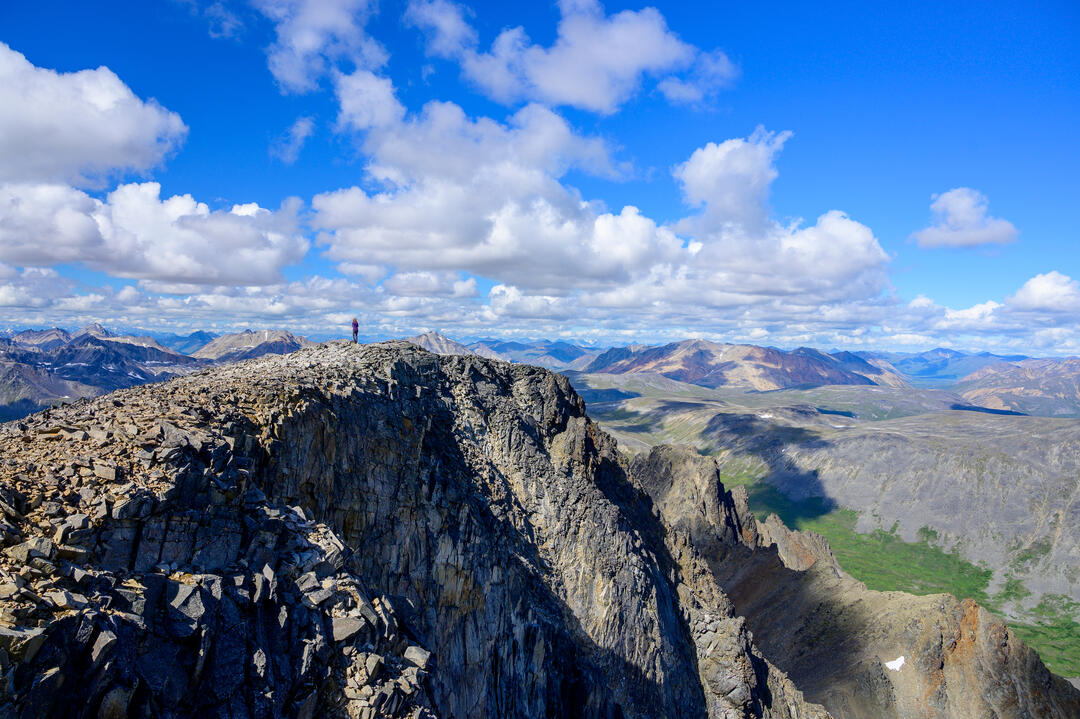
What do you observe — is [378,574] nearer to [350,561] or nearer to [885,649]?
[350,561]

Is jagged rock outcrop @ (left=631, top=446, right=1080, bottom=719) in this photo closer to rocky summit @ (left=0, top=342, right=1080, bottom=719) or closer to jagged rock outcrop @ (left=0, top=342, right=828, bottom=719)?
rocky summit @ (left=0, top=342, right=1080, bottom=719)

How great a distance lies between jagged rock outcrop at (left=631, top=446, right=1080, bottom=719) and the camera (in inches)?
3206

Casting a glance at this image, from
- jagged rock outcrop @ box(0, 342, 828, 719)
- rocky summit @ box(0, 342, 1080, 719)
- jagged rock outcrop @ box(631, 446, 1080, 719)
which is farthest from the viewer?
jagged rock outcrop @ box(631, 446, 1080, 719)

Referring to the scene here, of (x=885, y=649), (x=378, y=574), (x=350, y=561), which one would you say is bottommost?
(x=885, y=649)

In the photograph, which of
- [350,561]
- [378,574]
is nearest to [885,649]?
[378,574]

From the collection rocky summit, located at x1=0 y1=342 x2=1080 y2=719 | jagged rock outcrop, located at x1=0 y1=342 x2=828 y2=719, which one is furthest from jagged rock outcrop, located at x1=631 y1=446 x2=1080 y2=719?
jagged rock outcrop, located at x1=0 y1=342 x2=828 y2=719

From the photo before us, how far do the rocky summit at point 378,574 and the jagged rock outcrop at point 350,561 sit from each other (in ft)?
0.34

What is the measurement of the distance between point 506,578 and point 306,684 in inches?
960

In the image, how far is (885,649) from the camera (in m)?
88.6

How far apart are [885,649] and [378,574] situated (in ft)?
303

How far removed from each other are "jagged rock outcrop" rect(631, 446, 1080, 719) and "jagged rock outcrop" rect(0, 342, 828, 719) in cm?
2005

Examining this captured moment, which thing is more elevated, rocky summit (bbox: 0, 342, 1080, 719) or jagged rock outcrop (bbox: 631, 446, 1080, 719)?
rocky summit (bbox: 0, 342, 1080, 719)

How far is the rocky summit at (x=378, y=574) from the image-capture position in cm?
1652

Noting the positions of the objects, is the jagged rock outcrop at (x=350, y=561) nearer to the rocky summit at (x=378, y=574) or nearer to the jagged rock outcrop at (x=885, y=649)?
the rocky summit at (x=378, y=574)
